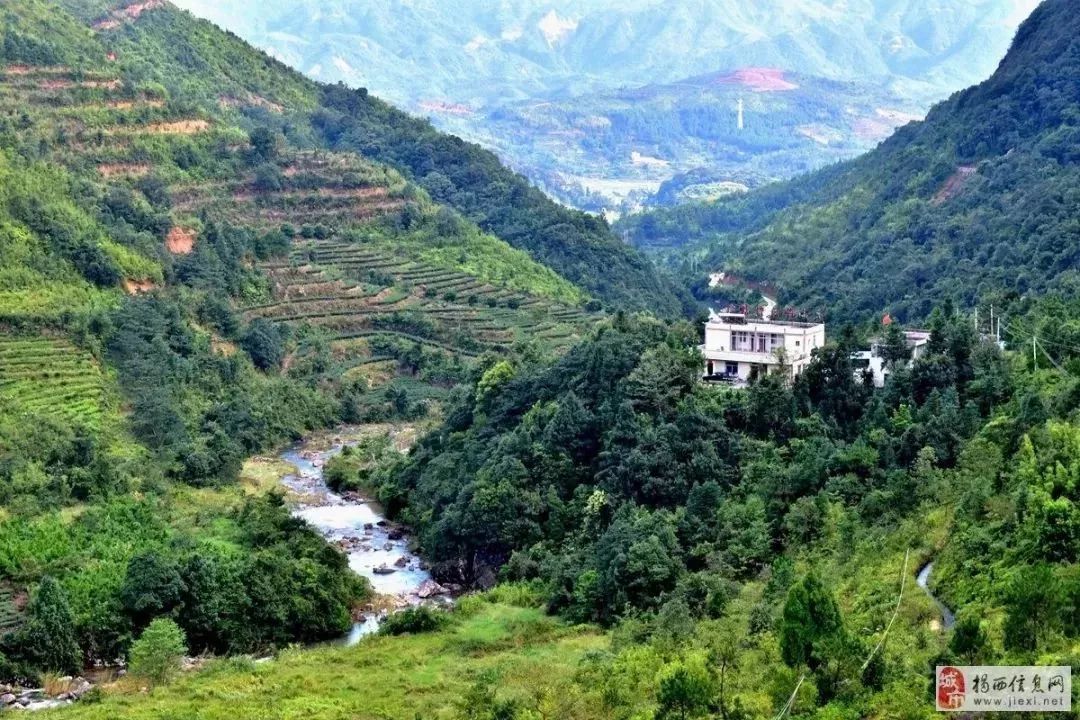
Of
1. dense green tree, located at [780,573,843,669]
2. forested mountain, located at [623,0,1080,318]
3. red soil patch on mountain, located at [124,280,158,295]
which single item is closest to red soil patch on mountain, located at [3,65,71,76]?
red soil patch on mountain, located at [124,280,158,295]

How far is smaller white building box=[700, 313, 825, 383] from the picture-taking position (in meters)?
36.3

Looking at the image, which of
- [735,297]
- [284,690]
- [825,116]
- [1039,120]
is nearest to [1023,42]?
[1039,120]

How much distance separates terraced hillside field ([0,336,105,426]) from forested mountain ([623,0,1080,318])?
79.4ft

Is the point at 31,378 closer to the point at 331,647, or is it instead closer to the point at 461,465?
the point at 461,465

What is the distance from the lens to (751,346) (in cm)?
3697

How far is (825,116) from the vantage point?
17375cm

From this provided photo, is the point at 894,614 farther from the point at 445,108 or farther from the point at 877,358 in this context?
the point at 445,108

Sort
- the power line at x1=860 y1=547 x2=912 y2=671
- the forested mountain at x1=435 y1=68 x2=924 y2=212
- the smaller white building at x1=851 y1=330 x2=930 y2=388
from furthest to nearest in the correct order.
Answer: the forested mountain at x1=435 y1=68 x2=924 y2=212 < the smaller white building at x1=851 y1=330 x2=930 y2=388 < the power line at x1=860 y1=547 x2=912 y2=671

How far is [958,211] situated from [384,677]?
41962mm

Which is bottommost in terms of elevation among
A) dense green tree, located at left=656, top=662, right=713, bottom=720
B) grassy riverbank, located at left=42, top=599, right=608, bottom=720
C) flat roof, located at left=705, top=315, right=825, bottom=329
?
grassy riverbank, located at left=42, top=599, right=608, bottom=720

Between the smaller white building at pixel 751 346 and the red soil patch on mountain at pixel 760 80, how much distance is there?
14731cm

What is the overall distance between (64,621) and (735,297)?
4589 cm

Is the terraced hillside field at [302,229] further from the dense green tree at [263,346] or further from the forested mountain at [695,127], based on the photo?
the forested mountain at [695,127]

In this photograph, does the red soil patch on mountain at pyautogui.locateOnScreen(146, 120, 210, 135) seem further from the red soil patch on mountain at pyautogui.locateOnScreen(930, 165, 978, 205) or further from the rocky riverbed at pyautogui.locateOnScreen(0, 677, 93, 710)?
the rocky riverbed at pyautogui.locateOnScreen(0, 677, 93, 710)
